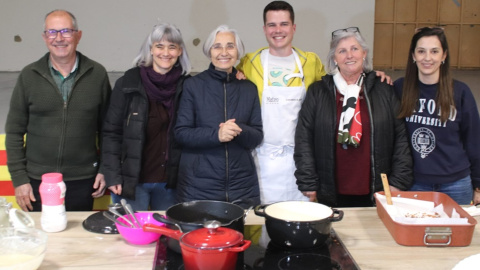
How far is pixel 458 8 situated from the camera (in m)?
10.3

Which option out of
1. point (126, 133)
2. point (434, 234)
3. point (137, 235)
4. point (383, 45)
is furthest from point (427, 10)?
point (137, 235)

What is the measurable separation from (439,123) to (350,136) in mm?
423

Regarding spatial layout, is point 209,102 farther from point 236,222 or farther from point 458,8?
point 458,8

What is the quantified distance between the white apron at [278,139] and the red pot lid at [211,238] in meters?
1.34

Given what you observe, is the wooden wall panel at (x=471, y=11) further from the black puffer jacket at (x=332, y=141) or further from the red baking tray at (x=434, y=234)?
the red baking tray at (x=434, y=234)

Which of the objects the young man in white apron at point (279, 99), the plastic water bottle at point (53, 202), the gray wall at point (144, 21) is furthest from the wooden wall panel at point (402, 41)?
the plastic water bottle at point (53, 202)

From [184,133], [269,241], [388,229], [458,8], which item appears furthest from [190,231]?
[458,8]

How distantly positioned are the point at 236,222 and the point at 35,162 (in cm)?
144

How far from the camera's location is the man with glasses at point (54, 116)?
2.40 m

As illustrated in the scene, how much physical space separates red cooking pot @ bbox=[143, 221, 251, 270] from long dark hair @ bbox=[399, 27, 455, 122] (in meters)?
1.40

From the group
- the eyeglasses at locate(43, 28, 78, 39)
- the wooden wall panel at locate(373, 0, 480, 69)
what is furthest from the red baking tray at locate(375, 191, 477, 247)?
the wooden wall panel at locate(373, 0, 480, 69)

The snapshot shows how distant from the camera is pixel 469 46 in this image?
1048 centimetres

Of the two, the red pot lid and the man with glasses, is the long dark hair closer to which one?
the red pot lid

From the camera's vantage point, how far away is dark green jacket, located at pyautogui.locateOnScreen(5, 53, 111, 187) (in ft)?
7.88
